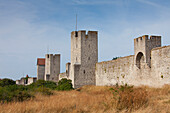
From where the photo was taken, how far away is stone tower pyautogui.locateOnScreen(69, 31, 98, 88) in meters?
29.5

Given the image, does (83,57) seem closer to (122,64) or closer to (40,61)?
(122,64)

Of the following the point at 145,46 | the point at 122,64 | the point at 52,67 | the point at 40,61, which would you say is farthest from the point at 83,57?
the point at 40,61

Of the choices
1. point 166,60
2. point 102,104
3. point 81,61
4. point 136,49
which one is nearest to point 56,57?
point 81,61

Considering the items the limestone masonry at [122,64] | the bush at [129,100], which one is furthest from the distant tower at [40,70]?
the bush at [129,100]

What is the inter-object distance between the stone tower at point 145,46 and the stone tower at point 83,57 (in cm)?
1100

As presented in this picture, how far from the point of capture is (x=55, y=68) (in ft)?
153

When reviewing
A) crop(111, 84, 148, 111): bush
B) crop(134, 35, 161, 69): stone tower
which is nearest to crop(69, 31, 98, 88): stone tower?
crop(134, 35, 161, 69): stone tower

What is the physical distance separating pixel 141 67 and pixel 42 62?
37.1 metres

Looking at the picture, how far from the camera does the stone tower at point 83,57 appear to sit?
29.5m

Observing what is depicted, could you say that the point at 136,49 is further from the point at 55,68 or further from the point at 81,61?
the point at 55,68

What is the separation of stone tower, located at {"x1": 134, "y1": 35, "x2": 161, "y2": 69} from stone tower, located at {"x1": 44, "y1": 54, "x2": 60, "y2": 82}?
95.6 ft

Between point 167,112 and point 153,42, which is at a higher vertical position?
point 153,42

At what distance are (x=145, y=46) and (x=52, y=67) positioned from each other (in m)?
30.6

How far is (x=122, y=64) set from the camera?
2227 centimetres
